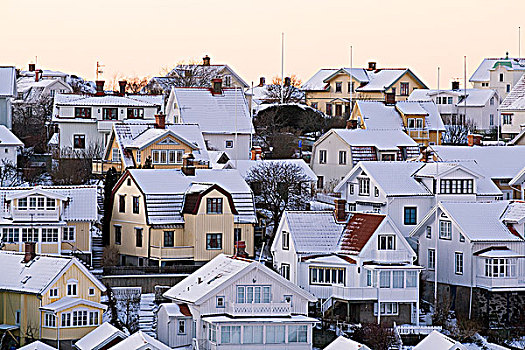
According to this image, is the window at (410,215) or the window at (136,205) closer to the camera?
the window at (136,205)

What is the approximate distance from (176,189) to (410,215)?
1167 cm

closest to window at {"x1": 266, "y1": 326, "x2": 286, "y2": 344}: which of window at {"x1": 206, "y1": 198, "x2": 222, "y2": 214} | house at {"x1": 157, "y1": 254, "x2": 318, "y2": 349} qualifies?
house at {"x1": 157, "y1": 254, "x2": 318, "y2": 349}

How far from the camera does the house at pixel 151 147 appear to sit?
252ft

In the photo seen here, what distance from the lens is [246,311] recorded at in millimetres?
55531

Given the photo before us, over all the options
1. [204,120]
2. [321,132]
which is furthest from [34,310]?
[321,132]

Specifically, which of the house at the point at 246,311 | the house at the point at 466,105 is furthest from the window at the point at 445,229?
the house at the point at 466,105

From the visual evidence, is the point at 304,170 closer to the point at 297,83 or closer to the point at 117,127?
the point at 117,127

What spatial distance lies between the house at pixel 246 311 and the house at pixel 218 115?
29159 millimetres

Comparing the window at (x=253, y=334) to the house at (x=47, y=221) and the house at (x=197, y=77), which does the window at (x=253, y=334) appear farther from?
the house at (x=197, y=77)

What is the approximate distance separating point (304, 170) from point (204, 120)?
10559 millimetres

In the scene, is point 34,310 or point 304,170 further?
point 304,170

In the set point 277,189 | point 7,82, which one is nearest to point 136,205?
point 277,189

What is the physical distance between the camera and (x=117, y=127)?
79938 mm

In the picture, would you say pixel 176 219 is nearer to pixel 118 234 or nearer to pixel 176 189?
pixel 176 189
